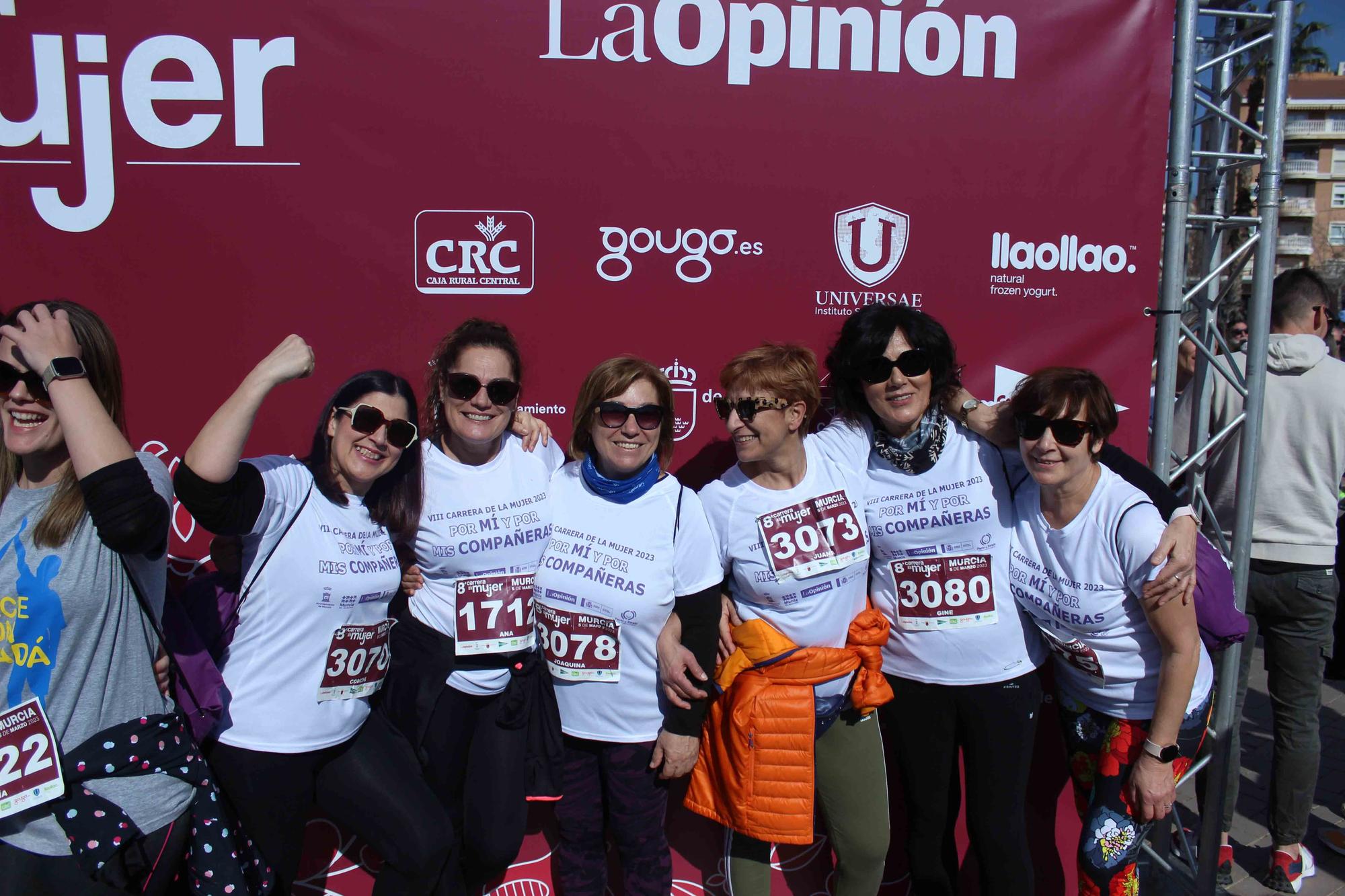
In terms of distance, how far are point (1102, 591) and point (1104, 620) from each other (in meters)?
0.09

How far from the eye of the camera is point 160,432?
3078 mm

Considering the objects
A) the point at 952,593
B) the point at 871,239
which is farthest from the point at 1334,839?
the point at 871,239

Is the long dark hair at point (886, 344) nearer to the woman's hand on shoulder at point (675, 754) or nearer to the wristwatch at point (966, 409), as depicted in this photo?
the wristwatch at point (966, 409)

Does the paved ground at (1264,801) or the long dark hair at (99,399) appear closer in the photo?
the long dark hair at (99,399)

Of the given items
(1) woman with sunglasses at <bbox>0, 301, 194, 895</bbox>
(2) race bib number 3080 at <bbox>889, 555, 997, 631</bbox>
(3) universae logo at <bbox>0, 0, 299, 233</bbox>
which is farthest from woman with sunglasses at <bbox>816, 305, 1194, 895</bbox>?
(3) universae logo at <bbox>0, 0, 299, 233</bbox>

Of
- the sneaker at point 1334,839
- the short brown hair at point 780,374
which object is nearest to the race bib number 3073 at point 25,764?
the short brown hair at point 780,374

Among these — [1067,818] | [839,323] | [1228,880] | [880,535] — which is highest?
[839,323]

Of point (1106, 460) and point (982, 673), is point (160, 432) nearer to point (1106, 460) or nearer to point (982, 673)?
point (982, 673)

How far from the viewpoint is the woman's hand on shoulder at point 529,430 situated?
2.71m

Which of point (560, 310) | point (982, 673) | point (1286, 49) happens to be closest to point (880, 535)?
point (982, 673)

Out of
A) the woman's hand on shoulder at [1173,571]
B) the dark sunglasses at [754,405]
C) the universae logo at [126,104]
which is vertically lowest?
the woman's hand on shoulder at [1173,571]

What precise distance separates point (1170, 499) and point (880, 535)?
0.85 metres

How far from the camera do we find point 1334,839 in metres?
3.56

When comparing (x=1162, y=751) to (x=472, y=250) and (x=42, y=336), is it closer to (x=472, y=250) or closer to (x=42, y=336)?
(x=472, y=250)
